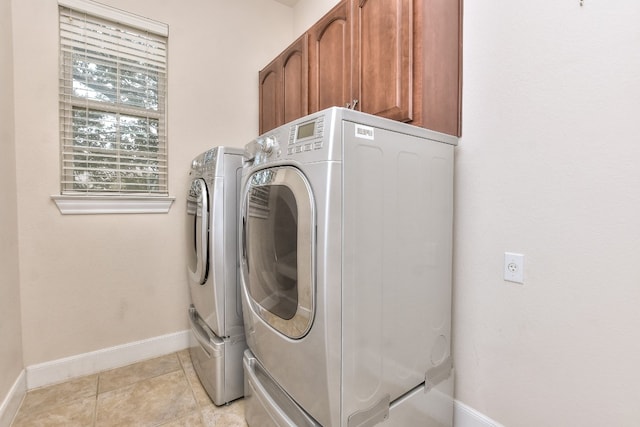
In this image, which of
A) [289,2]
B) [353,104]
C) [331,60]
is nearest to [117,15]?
[289,2]

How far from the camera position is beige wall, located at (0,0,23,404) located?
1.58 metres

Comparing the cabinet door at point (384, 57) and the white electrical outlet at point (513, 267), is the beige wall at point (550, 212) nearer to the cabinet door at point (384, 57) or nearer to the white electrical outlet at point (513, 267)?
the white electrical outlet at point (513, 267)

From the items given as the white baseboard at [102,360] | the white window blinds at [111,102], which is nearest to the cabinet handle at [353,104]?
the white window blinds at [111,102]

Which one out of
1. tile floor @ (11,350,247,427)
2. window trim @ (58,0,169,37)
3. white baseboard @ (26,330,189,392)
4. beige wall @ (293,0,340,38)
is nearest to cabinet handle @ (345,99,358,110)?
beige wall @ (293,0,340,38)

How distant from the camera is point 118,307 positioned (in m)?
2.13

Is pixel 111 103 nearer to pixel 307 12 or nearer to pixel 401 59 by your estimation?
pixel 307 12

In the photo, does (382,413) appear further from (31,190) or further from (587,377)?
(31,190)

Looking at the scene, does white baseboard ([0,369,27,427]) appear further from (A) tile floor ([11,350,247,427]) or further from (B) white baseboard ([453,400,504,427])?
(B) white baseboard ([453,400,504,427])

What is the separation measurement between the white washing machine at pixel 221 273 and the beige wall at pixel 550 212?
1.22 metres

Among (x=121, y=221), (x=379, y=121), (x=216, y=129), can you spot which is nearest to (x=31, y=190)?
(x=121, y=221)

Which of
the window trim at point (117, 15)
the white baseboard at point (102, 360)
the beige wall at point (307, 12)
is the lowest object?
the white baseboard at point (102, 360)

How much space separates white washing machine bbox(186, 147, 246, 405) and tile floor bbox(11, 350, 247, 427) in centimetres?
12

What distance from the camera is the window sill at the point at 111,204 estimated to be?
1.94 meters

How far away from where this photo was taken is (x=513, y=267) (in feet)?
4.20
